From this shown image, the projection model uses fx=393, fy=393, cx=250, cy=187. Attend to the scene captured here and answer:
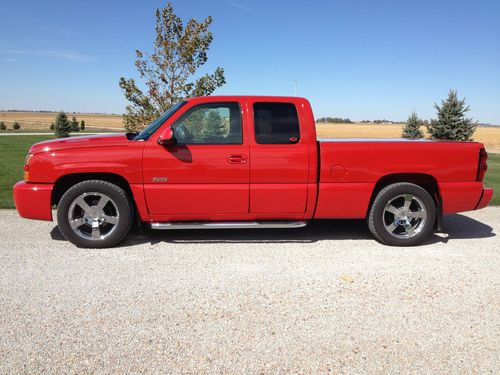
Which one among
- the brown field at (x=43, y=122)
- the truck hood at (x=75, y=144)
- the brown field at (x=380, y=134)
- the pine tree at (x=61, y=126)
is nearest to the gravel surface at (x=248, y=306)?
the truck hood at (x=75, y=144)

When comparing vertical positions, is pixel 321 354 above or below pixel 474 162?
below

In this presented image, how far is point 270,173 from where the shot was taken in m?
4.74

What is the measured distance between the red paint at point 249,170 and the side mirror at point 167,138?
0.5 inches

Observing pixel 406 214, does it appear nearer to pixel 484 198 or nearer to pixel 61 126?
pixel 484 198

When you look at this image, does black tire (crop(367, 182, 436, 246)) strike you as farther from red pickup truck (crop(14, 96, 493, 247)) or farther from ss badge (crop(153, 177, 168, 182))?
ss badge (crop(153, 177, 168, 182))

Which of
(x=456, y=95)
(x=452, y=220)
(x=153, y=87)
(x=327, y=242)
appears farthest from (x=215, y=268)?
(x=456, y=95)

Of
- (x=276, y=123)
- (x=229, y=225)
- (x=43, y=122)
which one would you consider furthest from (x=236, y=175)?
(x=43, y=122)

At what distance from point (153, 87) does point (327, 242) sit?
8180mm

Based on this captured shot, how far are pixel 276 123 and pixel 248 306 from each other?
238 cm

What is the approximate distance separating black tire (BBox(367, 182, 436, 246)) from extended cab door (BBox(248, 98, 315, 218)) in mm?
977

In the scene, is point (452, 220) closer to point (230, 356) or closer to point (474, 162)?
point (474, 162)

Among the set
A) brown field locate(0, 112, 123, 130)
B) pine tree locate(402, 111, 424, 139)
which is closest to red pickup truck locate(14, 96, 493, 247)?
brown field locate(0, 112, 123, 130)

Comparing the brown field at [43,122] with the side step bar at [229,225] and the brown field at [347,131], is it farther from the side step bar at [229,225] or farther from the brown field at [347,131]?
the side step bar at [229,225]

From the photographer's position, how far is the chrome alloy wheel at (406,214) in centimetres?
502
